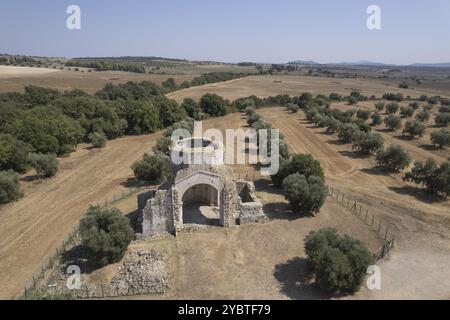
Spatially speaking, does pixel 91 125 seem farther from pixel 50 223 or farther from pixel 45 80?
pixel 45 80

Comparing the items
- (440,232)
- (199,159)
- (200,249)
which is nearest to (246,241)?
(200,249)

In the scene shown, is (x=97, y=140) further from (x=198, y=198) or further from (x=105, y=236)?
(x=105, y=236)

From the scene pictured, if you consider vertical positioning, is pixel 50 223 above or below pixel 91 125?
below

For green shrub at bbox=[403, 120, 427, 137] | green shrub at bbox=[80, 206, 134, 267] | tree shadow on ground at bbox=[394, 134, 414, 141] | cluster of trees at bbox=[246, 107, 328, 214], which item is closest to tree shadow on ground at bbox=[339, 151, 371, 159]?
tree shadow on ground at bbox=[394, 134, 414, 141]

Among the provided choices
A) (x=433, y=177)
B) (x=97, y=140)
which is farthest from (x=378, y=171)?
(x=97, y=140)

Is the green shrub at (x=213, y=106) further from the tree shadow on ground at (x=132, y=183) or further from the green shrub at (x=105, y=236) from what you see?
the green shrub at (x=105, y=236)

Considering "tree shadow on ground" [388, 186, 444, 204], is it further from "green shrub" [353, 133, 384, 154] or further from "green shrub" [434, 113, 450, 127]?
"green shrub" [434, 113, 450, 127]

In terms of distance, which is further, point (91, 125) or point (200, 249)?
point (91, 125)
